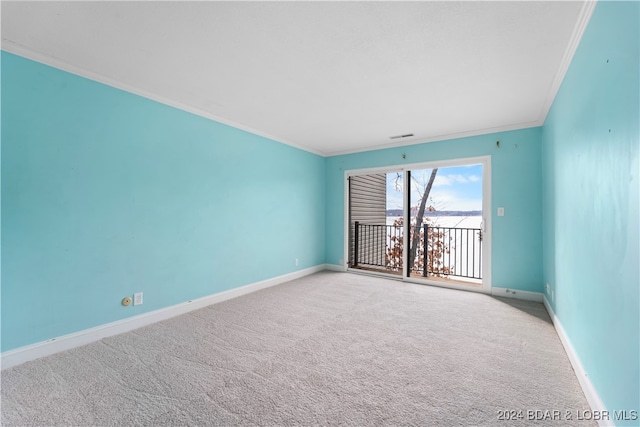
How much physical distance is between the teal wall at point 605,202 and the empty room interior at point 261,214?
18mm

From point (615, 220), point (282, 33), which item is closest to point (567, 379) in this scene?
point (615, 220)

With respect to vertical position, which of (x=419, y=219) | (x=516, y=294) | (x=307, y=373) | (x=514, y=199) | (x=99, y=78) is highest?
(x=99, y=78)

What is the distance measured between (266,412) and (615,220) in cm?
207

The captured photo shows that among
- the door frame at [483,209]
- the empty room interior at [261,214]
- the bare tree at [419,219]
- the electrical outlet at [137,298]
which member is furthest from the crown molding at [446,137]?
the electrical outlet at [137,298]

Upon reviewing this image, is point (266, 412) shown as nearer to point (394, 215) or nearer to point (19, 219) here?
point (19, 219)

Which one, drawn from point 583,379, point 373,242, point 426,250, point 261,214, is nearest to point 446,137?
point 426,250

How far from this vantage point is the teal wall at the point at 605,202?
1.12 m

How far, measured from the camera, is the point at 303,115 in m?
3.39

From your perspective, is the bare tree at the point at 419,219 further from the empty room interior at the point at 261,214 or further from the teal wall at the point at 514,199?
the empty room interior at the point at 261,214

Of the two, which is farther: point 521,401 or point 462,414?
point 521,401

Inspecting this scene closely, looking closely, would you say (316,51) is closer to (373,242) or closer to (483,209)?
(483,209)

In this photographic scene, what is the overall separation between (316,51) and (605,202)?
202cm

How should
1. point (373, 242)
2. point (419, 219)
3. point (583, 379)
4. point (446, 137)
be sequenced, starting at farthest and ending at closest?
point (373, 242) → point (419, 219) → point (446, 137) → point (583, 379)

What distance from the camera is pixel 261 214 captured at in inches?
159
